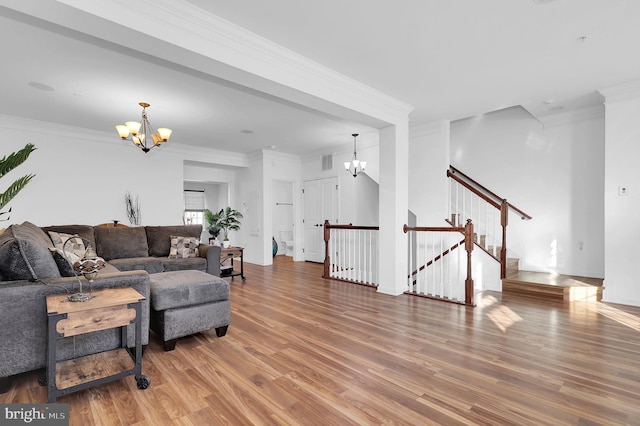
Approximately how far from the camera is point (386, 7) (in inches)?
101

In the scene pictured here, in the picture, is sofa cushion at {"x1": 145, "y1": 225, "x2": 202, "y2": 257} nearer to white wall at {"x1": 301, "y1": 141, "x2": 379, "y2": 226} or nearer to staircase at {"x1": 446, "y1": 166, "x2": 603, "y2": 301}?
white wall at {"x1": 301, "y1": 141, "x2": 379, "y2": 226}

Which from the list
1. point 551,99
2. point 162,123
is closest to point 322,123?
point 162,123

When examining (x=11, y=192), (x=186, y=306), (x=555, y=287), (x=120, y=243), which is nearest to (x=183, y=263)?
(x=120, y=243)

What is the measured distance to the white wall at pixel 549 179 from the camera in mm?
4953

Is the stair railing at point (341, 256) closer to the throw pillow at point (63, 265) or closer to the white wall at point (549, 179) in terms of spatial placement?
the white wall at point (549, 179)

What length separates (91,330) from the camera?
6.36 feet

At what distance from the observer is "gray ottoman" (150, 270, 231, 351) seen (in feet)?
9.09

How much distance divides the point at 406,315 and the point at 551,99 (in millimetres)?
3786

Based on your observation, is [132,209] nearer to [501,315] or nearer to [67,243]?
[67,243]

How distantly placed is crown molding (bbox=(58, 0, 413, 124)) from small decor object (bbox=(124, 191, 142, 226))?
4.91m

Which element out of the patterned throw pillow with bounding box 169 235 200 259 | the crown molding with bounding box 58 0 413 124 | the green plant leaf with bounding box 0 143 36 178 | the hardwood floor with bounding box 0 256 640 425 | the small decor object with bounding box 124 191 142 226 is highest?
the crown molding with bounding box 58 0 413 124

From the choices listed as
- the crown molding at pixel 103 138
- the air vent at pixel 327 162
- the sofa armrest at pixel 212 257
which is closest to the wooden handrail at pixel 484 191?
the air vent at pixel 327 162

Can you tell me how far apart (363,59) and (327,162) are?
451 cm

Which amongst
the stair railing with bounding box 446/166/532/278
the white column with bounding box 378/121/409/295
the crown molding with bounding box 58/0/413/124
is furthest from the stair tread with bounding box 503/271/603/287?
the crown molding with bounding box 58/0/413/124
